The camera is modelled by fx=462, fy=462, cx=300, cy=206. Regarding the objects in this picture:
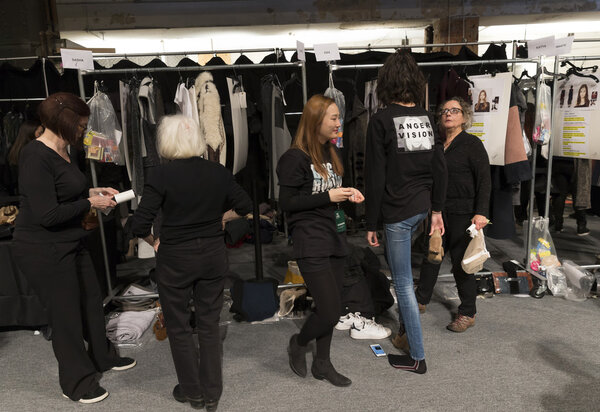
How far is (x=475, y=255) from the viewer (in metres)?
2.62

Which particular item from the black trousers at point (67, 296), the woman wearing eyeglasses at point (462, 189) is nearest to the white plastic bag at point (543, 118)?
the woman wearing eyeglasses at point (462, 189)

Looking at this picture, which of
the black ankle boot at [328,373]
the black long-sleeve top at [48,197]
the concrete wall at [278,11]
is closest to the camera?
the black long-sleeve top at [48,197]

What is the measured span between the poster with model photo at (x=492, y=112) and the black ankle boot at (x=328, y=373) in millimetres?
1778

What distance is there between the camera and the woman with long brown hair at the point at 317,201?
2.06m

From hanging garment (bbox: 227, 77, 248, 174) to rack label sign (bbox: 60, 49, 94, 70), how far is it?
0.89 meters

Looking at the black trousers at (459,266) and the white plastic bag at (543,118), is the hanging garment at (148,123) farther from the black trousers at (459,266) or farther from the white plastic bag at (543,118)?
the white plastic bag at (543,118)

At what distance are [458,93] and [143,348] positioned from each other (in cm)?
269

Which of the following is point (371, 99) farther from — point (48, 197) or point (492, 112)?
point (48, 197)

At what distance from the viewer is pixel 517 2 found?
5805mm

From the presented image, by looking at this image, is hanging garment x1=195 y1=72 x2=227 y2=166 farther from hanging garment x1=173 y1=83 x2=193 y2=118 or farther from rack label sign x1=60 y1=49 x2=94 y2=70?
rack label sign x1=60 y1=49 x2=94 y2=70

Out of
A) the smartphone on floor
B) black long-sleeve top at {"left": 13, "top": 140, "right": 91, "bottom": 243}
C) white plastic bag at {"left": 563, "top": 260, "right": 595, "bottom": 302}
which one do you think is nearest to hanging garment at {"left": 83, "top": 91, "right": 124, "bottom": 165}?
black long-sleeve top at {"left": 13, "top": 140, "right": 91, "bottom": 243}

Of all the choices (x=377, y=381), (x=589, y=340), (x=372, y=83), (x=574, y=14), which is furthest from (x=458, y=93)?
(x=574, y=14)

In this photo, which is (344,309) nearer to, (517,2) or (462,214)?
(462,214)

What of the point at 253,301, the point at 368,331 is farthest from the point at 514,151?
the point at 253,301
